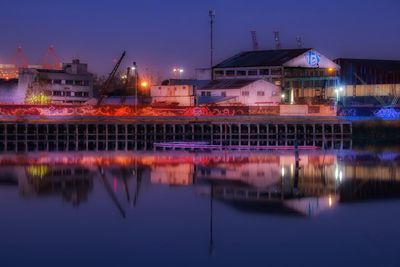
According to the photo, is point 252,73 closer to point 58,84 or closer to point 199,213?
point 58,84

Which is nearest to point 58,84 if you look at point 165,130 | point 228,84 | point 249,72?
point 249,72

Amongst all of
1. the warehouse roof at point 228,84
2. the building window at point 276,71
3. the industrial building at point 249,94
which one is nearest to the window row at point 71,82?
the warehouse roof at point 228,84

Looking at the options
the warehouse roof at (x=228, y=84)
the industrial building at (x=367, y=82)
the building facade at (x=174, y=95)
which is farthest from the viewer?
the industrial building at (x=367, y=82)

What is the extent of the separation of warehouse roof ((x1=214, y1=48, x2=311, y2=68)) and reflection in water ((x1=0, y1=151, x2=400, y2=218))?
3077 cm

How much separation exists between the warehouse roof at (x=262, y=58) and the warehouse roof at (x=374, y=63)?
4.47 m

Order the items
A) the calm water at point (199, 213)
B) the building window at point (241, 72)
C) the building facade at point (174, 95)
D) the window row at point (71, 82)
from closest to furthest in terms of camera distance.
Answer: the calm water at point (199, 213) → the building facade at point (174, 95) → the building window at point (241, 72) → the window row at point (71, 82)

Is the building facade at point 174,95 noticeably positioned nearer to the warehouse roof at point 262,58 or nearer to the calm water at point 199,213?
the warehouse roof at point 262,58

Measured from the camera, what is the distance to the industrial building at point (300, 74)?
3009 inches

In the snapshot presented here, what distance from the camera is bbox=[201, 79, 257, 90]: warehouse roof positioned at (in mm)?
70438

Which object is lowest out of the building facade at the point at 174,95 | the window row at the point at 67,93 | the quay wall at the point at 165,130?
the quay wall at the point at 165,130

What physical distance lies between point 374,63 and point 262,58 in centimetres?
1167

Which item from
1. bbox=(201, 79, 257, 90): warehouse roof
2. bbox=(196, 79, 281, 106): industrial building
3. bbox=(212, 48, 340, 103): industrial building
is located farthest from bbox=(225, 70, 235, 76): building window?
bbox=(196, 79, 281, 106): industrial building

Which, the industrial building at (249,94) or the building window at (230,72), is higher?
the building window at (230,72)

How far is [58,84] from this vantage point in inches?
3644
